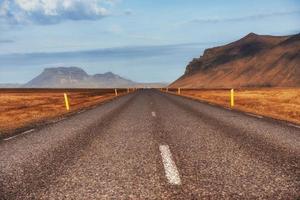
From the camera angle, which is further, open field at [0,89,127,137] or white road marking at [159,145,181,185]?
open field at [0,89,127,137]

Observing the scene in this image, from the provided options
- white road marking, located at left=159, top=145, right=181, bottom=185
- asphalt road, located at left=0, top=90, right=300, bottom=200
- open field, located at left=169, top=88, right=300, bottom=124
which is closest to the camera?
asphalt road, located at left=0, top=90, right=300, bottom=200

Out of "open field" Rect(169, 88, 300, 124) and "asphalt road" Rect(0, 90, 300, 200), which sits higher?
"asphalt road" Rect(0, 90, 300, 200)

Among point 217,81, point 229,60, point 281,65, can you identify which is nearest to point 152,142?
point 281,65

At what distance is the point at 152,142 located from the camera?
30.5 feet

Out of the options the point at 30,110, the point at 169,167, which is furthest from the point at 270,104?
the point at 169,167

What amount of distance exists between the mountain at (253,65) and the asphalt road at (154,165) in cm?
11192

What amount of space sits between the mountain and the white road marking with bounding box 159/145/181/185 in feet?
373

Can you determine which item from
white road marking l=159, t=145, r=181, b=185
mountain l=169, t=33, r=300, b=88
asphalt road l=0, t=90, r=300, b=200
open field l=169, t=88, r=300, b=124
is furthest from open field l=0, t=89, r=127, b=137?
mountain l=169, t=33, r=300, b=88

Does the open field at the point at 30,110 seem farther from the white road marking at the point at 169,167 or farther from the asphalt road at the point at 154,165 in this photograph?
the white road marking at the point at 169,167

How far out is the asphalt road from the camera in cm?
525

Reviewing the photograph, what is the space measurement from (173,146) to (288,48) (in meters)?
144

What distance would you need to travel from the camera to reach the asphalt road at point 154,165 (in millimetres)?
5250

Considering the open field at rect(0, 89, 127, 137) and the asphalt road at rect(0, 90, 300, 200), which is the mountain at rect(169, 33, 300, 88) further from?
the asphalt road at rect(0, 90, 300, 200)

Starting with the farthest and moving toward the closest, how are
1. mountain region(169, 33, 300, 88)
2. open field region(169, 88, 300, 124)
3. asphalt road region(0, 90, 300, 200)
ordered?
mountain region(169, 33, 300, 88) < open field region(169, 88, 300, 124) < asphalt road region(0, 90, 300, 200)
